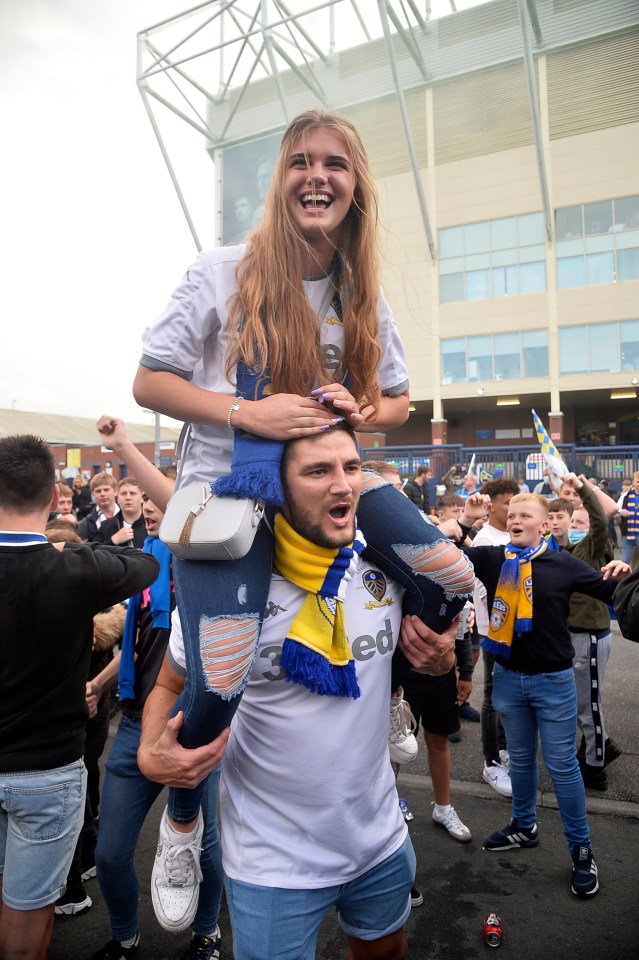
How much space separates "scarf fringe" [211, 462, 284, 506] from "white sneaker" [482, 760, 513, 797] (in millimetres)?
3879

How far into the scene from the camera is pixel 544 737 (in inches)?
147

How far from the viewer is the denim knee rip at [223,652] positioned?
5.11 ft

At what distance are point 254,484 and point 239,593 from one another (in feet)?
0.88

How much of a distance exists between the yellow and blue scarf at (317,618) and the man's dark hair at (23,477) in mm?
1328

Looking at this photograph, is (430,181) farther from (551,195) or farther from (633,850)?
(633,850)

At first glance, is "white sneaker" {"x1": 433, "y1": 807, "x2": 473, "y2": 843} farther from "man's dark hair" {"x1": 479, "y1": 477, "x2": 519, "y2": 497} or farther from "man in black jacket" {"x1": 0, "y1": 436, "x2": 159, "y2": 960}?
"man in black jacket" {"x1": 0, "y1": 436, "x2": 159, "y2": 960}

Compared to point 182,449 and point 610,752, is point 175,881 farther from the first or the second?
point 610,752

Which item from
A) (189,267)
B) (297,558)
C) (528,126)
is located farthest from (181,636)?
(528,126)

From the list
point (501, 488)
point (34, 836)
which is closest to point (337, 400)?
point (34, 836)

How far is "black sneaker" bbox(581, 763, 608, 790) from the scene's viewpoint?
4.63 meters

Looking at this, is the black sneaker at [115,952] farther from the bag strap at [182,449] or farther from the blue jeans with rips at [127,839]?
the bag strap at [182,449]

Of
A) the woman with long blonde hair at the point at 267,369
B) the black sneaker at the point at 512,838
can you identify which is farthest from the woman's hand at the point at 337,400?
the black sneaker at the point at 512,838

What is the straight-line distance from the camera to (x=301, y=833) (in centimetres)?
174

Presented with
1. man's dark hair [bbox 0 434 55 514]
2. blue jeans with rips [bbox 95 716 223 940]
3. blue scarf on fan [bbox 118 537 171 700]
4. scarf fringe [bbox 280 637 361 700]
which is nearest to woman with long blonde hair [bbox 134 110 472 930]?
scarf fringe [bbox 280 637 361 700]
